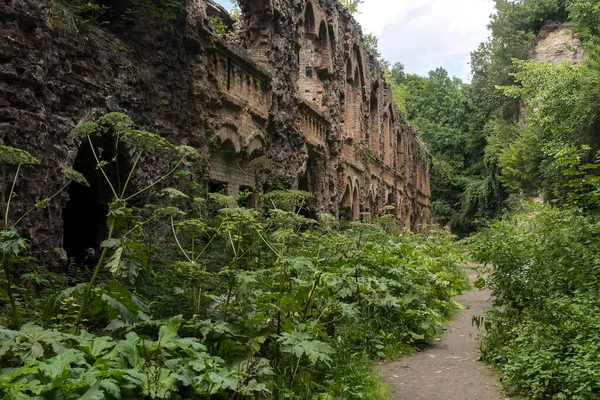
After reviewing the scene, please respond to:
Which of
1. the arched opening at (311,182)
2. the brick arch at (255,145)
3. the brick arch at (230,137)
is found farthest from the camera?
the arched opening at (311,182)

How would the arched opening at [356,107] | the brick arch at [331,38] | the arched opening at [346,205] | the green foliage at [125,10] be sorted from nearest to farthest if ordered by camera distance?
the green foliage at [125,10], the brick arch at [331,38], the arched opening at [346,205], the arched opening at [356,107]

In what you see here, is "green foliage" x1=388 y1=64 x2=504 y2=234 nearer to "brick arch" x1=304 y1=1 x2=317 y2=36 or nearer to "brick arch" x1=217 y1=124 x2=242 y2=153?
"brick arch" x1=304 y1=1 x2=317 y2=36

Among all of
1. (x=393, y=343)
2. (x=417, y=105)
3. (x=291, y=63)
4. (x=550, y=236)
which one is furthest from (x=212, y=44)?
(x=417, y=105)

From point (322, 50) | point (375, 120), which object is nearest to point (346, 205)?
point (322, 50)

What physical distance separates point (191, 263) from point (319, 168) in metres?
10.0

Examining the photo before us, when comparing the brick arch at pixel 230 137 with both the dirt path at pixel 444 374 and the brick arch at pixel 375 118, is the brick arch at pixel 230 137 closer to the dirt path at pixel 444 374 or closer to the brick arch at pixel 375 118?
the dirt path at pixel 444 374

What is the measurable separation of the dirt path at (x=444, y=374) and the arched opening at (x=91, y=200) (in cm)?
355

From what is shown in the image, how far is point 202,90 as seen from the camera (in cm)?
806

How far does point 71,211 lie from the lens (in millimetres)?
7844

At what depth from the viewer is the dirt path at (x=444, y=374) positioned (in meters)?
5.27

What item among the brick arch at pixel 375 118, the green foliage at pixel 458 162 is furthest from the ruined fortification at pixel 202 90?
the green foliage at pixel 458 162

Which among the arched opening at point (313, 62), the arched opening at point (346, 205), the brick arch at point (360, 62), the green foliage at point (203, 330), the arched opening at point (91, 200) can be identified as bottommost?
the green foliage at point (203, 330)

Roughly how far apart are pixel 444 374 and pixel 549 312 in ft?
3.95

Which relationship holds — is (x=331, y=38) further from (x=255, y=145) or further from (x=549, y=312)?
(x=549, y=312)
